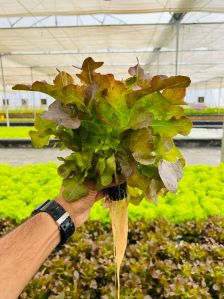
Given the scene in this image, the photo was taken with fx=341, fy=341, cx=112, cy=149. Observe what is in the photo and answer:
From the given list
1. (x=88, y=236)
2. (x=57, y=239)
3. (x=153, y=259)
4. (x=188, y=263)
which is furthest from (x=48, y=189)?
(x=57, y=239)

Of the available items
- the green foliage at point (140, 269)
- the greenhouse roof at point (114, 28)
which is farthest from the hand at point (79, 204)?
the greenhouse roof at point (114, 28)

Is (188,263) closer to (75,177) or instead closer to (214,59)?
(75,177)

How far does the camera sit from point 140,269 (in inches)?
87.4

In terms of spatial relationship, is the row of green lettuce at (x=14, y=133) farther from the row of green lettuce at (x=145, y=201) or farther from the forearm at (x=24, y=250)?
the forearm at (x=24, y=250)

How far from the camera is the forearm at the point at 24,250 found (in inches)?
38.3

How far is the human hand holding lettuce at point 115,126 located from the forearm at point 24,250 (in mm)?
125

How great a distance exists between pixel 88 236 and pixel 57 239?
1657mm

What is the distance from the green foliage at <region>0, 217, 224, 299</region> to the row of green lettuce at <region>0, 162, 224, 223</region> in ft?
1.08

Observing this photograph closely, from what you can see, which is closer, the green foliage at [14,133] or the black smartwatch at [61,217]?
the black smartwatch at [61,217]

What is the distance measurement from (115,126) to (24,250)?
462mm

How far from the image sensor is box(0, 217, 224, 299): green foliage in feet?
6.71

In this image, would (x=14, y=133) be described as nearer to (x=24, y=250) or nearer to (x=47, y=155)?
(x=47, y=155)

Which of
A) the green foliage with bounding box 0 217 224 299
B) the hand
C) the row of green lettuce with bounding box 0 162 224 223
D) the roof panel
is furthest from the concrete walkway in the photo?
the hand

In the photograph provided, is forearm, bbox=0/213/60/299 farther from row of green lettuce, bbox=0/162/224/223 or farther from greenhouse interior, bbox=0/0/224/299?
row of green lettuce, bbox=0/162/224/223
